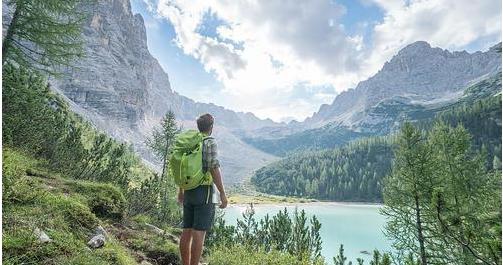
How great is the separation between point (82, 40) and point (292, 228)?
1110cm

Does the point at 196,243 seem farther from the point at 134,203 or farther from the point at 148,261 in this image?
the point at 134,203

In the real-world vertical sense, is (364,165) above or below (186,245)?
above

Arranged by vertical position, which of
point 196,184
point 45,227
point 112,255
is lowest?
point 112,255

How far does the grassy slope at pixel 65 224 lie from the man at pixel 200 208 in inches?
49.2

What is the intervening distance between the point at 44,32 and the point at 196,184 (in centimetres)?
1026

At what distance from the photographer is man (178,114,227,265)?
17.3 ft

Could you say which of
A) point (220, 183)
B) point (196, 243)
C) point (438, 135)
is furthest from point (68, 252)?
point (438, 135)

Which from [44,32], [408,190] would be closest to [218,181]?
[44,32]

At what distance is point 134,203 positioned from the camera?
14.0 m

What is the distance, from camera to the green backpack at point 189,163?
5.21 meters

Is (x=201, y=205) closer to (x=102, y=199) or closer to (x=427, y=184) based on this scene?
(x=102, y=199)

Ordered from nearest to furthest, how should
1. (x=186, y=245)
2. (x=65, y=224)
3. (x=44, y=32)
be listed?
(x=186, y=245)
(x=65, y=224)
(x=44, y=32)

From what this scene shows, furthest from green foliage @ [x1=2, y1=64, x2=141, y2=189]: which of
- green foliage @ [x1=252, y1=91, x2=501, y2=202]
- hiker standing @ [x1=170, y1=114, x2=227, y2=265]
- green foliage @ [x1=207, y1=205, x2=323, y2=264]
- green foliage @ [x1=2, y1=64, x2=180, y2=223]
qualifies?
green foliage @ [x1=252, y1=91, x2=501, y2=202]

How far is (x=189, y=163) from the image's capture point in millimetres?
5238
